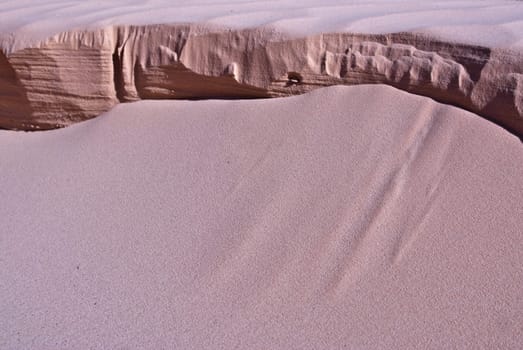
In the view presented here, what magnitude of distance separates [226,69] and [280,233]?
726 mm

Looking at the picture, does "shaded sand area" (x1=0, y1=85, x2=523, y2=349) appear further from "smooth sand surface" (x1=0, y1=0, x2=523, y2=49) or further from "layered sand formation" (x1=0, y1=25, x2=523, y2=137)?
"smooth sand surface" (x1=0, y1=0, x2=523, y2=49)

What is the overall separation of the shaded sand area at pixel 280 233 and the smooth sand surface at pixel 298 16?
0.90ft

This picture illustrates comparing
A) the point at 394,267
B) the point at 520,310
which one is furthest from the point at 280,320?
the point at 520,310

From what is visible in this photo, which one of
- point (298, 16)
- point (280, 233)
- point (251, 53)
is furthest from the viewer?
Answer: point (298, 16)

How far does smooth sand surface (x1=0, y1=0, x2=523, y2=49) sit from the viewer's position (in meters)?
2.17

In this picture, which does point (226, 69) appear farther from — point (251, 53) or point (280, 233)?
point (280, 233)

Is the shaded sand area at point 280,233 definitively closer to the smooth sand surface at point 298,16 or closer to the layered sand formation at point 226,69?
the layered sand formation at point 226,69

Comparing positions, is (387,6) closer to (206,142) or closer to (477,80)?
(477,80)

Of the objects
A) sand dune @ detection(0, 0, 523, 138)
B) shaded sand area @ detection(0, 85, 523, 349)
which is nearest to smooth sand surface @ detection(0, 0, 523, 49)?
sand dune @ detection(0, 0, 523, 138)

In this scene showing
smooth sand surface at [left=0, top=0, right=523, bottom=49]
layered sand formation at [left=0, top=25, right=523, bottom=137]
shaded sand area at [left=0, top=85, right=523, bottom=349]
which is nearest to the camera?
shaded sand area at [left=0, top=85, right=523, bottom=349]

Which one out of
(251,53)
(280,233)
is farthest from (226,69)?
(280,233)

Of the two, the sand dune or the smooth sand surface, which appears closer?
the sand dune

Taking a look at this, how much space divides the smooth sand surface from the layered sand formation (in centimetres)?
6

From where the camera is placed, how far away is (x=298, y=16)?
2.49 metres
